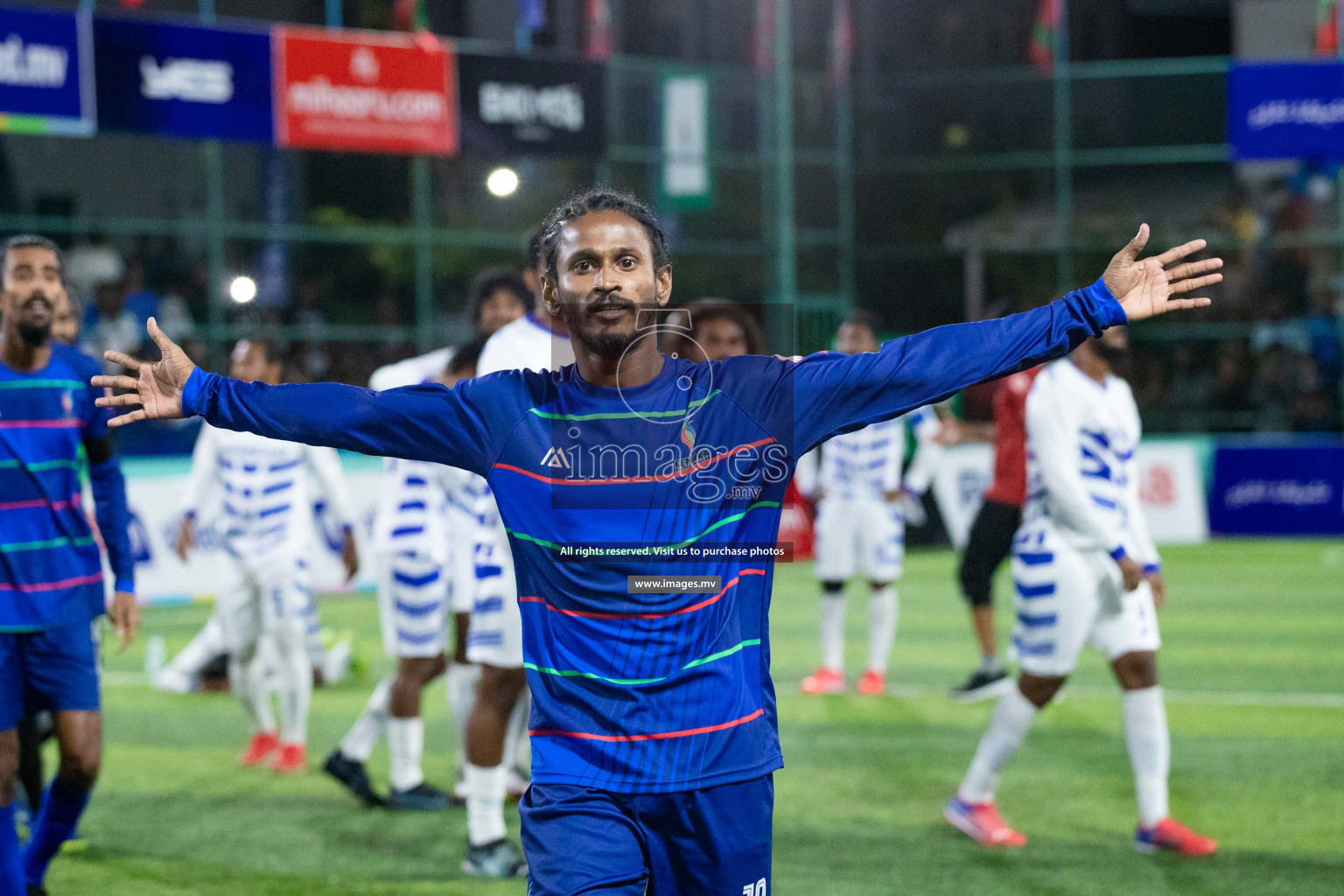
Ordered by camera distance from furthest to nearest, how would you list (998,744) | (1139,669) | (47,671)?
(998,744) → (1139,669) → (47,671)

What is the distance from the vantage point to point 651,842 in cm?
315

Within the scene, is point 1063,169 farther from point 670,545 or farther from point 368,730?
point 670,545

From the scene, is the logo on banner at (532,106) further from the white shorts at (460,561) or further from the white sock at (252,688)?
the white shorts at (460,561)

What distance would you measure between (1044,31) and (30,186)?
1634cm

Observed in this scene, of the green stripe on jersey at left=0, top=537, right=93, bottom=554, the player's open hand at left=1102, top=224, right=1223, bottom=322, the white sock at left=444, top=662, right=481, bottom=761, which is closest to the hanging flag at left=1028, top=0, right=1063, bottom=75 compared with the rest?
the white sock at left=444, top=662, right=481, bottom=761

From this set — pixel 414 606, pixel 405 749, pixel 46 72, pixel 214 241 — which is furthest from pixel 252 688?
pixel 214 241

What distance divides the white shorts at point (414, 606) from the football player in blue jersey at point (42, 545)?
182cm

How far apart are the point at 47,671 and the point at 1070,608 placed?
4.00m

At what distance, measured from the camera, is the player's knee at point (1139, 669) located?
6164 millimetres

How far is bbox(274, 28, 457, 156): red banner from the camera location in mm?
17672

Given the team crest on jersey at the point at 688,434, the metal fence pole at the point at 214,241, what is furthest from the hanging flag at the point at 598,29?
the team crest on jersey at the point at 688,434

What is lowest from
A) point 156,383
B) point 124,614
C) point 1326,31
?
point 124,614

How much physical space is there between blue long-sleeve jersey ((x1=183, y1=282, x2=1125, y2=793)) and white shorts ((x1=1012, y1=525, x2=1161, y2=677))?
323 centimetres

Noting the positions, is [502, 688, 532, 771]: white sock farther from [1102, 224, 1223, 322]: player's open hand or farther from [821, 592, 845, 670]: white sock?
[1102, 224, 1223, 322]: player's open hand
